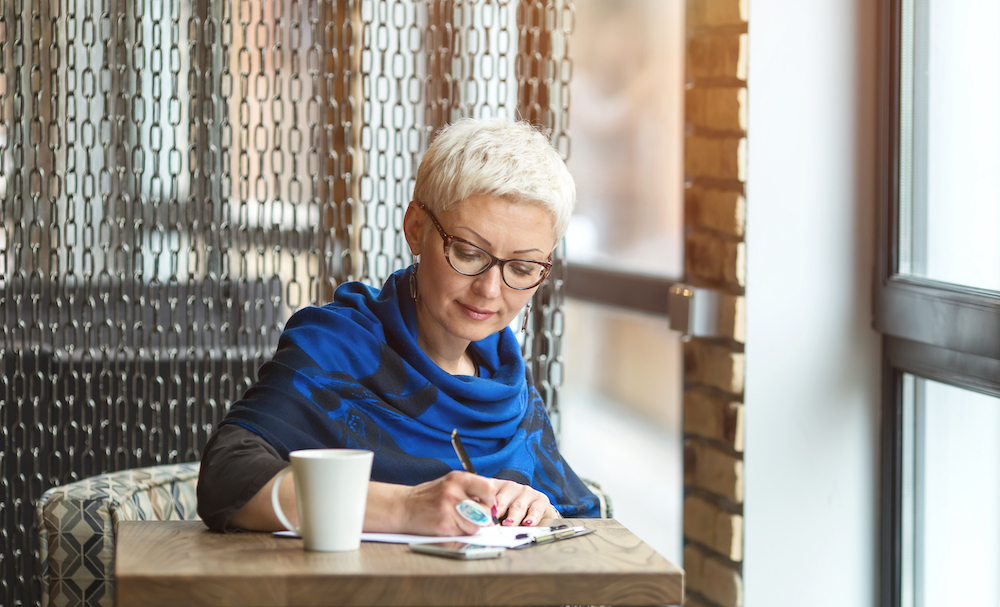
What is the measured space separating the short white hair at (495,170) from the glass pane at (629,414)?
1316 mm

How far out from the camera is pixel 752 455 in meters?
2.35

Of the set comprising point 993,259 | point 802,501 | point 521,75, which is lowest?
point 802,501

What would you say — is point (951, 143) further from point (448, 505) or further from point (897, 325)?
point (448, 505)

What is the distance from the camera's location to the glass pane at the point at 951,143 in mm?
1870

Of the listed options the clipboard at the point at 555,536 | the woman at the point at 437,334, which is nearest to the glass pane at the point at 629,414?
the woman at the point at 437,334

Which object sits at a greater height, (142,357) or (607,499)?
(142,357)

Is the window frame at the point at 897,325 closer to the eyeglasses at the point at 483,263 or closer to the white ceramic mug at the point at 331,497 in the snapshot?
the eyeglasses at the point at 483,263

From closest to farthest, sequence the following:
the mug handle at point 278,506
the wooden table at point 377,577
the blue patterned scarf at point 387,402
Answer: the wooden table at point 377,577, the mug handle at point 278,506, the blue patterned scarf at point 387,402

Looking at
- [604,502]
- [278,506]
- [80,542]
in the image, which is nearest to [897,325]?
[604,502]

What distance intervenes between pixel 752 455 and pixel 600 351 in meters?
1.27

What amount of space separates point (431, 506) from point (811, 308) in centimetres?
136

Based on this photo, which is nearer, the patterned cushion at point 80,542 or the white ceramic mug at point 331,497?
the white ceramic mug at point 331,497

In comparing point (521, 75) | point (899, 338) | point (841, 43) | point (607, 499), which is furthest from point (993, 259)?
point (521, 75)

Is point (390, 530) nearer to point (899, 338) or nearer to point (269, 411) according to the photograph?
point (269, 411)
